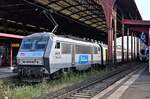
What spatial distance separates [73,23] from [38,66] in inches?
1394

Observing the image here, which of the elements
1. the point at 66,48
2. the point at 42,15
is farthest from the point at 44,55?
the point at 42,15

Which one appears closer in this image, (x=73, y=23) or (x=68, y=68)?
(x=68, y=68)

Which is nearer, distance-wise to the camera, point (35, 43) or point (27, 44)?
point (35, 43)

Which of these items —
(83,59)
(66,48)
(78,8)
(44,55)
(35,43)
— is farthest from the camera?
(78,8)

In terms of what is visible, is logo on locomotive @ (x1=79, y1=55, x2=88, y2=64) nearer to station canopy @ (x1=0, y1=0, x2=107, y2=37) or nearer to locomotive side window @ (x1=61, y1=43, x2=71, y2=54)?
locomotive side window @ (x1=61, y1=43, x2=71, y2=54)

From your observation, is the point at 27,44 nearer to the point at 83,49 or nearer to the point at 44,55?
the point at 44,55

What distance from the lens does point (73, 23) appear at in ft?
185

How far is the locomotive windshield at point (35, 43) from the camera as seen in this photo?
2228 cm

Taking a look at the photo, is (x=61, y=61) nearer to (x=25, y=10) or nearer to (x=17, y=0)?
(x=17, y=0)

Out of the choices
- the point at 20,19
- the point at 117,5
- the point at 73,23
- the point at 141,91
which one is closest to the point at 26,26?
the point at 20,19

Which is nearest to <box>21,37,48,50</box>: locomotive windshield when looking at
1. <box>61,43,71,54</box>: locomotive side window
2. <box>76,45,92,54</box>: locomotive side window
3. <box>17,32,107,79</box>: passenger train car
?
<box>17,32,107,79</box>: passenger train car

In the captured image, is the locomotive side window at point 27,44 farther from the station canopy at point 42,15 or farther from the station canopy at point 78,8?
the station canopy at point 78,8

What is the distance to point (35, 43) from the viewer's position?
2269 centimetres

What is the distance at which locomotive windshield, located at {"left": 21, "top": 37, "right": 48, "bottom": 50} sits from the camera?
2228cm
